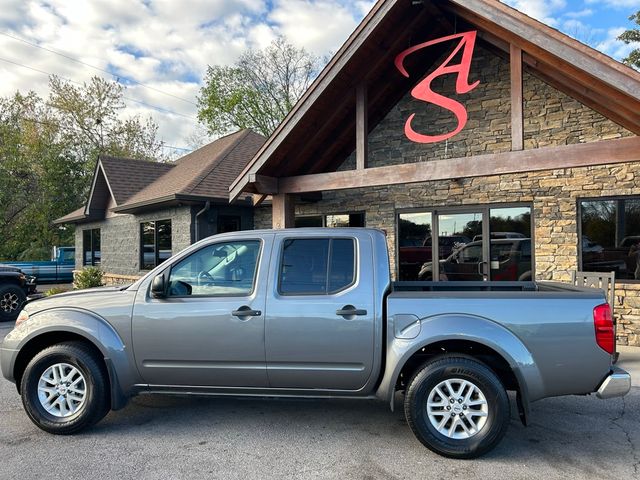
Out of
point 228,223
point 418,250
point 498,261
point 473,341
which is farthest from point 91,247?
point 473,341

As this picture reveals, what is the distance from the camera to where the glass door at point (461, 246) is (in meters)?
8.87

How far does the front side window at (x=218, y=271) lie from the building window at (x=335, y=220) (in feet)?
20.5

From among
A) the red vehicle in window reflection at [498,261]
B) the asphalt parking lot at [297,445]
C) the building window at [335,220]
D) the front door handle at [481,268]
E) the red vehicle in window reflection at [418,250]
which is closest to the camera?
the asphalt parking lot at [297,445]

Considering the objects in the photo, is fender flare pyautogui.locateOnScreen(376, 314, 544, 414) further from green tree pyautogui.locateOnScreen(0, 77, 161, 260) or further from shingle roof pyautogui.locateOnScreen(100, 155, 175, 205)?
green tree pyautogui.locateOnScreen(0, 77, 161, 260)

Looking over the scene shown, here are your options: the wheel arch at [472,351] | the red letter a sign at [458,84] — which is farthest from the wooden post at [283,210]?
the wheel arch at [472,351]

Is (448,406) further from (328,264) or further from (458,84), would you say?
(458,84)

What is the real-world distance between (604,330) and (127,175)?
15.3 m

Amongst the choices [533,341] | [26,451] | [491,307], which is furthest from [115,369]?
[533,341]

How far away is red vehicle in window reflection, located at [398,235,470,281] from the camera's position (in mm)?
9203

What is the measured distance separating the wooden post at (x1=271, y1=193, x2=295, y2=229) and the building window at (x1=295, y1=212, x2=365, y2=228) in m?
2.00

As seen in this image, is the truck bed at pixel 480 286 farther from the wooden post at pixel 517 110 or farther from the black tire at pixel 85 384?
the black tire at pixel 85 384

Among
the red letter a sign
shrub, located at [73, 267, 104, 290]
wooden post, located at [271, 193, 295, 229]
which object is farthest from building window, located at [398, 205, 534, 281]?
shrub, located at [73, 267, 104, 290]

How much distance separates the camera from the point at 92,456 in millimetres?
3684

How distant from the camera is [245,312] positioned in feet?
13.0
